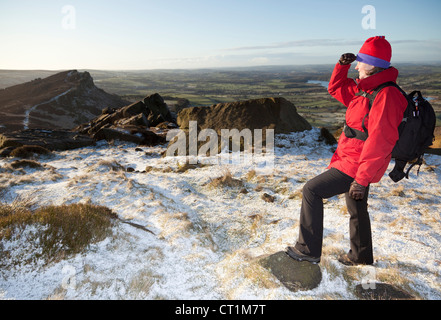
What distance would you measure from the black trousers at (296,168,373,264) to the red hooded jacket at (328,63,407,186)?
20 centimetres

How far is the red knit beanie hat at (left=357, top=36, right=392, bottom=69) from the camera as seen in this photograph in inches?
103

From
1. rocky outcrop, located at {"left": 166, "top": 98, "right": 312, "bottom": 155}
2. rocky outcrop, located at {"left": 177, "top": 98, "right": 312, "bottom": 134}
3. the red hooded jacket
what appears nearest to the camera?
the red hooded jacket

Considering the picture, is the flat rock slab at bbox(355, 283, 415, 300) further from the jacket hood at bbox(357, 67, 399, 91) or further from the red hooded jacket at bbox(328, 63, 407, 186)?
the jacket hood at bbox(357, 67, 399, 91)

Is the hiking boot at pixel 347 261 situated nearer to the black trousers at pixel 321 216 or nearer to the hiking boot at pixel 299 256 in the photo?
the black trousers at pixel 321 216

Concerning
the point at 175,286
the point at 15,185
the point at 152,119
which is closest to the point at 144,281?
the point at 175,286

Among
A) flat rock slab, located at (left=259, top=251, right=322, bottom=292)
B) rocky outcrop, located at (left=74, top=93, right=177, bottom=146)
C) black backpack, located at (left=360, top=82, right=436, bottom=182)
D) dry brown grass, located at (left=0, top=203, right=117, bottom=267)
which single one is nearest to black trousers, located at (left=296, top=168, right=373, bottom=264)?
flat rock slab, located at (left=259, top=251, right=322, bottom=292)

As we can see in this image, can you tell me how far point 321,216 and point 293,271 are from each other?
0.81 m

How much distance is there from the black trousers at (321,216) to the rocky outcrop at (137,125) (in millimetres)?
13622

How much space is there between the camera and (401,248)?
3506mm

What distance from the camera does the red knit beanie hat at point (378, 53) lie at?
2607 millimetres

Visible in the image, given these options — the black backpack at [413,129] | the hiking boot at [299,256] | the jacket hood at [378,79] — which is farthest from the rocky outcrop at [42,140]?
the black backpack at [413,129]

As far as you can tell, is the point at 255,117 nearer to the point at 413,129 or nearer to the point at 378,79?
the point at 378,79

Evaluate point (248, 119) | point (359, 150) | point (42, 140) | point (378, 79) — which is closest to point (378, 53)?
point (378, 79)
